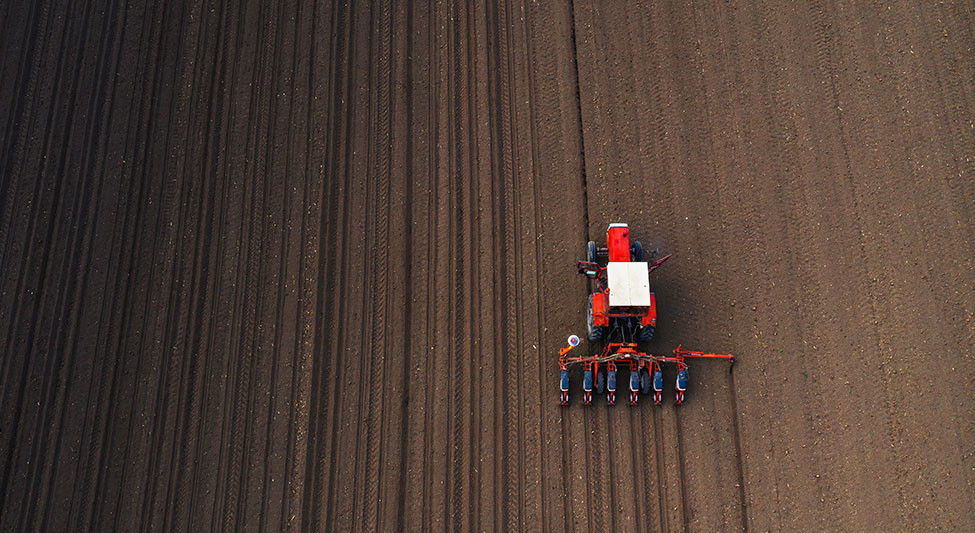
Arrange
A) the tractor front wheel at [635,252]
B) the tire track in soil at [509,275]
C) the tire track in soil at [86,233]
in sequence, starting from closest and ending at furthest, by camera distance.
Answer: the tire track in soil at [509,275] < the tire track in soil at [86,233] < the tractor front wheel at [635,252]

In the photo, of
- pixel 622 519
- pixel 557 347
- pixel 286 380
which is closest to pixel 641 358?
pixel 557 347

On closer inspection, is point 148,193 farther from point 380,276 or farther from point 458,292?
point 458,292

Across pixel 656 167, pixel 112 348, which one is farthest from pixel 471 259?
pixel 112 348

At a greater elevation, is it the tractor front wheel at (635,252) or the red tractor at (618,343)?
the tractor front wheel at (635,252)

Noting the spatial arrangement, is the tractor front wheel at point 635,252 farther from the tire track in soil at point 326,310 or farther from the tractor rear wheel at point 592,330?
the tire track in soil at point 326,310

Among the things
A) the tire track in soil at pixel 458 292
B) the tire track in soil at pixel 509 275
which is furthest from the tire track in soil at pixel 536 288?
the tire track in soil at pixel 458 292
